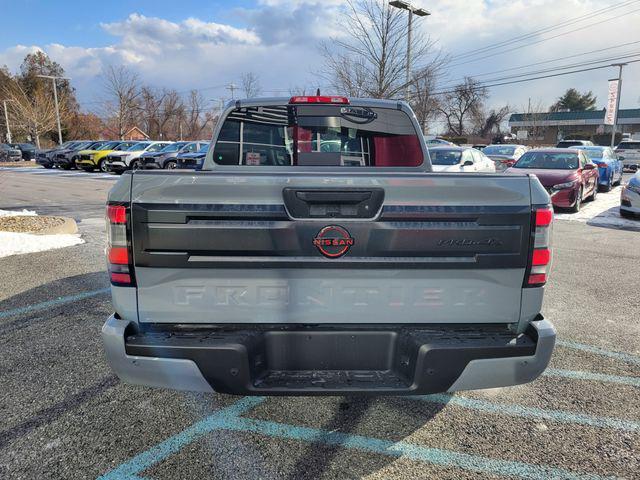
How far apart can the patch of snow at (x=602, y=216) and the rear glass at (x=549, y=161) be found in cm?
133

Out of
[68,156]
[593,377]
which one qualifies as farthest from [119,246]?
[68,156]

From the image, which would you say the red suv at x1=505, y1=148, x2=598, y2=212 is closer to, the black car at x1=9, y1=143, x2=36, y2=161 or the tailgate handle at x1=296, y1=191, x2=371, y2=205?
the tailgate handle at x1=296, y1=191, x2=371, y2=205

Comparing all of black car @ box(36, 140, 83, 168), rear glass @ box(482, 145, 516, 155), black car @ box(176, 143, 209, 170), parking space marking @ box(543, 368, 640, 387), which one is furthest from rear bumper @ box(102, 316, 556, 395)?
black car @ box(36, 140, 83, 168)

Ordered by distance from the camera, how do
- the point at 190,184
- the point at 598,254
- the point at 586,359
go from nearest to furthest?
the point at 190,184 → the point at 586,359 → the point at 598,254

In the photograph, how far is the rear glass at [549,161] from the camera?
12.5 m

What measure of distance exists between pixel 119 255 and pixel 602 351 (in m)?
3.93

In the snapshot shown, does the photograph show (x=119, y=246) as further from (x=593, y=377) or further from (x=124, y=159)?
(x=124, y=159)

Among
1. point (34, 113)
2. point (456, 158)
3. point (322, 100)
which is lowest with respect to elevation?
point (456, 158)

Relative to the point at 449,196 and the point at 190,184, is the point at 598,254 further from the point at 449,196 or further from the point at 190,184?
the point at 190,184

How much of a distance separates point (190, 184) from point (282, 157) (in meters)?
1.92

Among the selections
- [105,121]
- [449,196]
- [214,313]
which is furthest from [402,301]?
[105,121]

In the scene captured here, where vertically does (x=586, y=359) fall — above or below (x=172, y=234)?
below

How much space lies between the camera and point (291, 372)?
89.9 inches

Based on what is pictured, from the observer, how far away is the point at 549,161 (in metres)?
12.8
